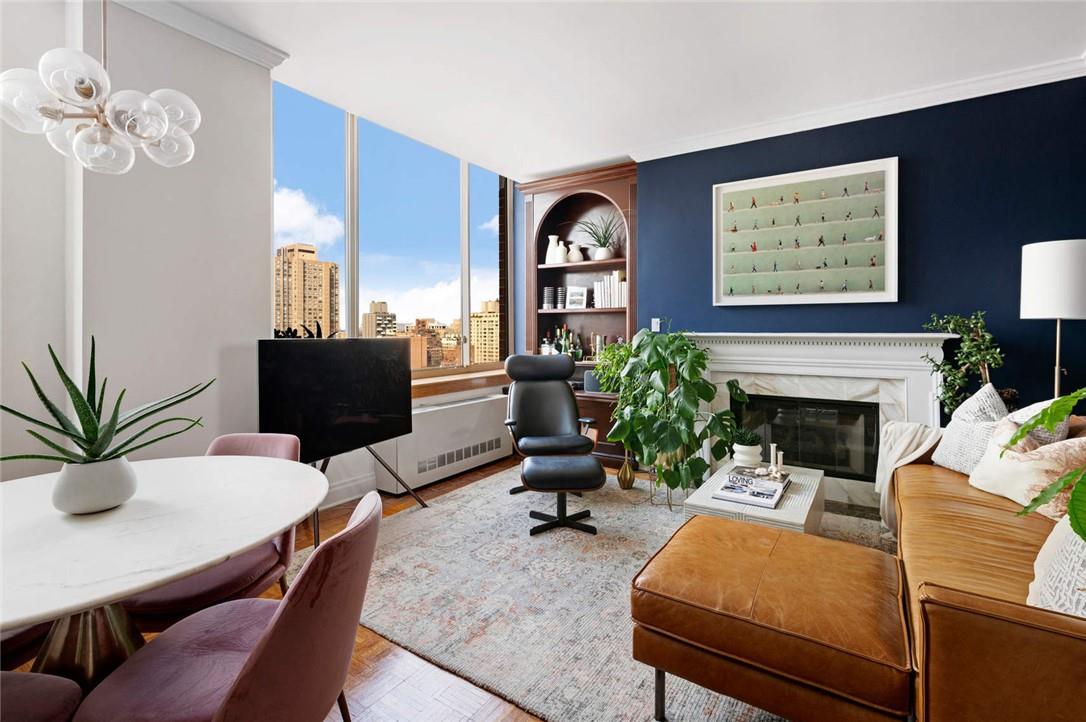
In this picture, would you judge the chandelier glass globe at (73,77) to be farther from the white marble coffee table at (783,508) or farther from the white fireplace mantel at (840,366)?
the white fireplace mantel at (840,366)

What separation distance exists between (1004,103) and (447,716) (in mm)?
4280

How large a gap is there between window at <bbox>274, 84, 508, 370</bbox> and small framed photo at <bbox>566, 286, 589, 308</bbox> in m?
0.78

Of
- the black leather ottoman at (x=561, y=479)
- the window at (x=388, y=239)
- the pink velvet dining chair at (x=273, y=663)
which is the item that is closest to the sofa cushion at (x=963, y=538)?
the pink velvet dining chair at (x=273, y=663)

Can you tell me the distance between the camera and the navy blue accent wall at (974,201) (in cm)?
290

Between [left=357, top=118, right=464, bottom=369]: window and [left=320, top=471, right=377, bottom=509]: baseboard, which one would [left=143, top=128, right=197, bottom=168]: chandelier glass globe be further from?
[left=320, top=471, right=377, bottom=509]: baseboard

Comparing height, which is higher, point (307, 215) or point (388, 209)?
point (388, 209)

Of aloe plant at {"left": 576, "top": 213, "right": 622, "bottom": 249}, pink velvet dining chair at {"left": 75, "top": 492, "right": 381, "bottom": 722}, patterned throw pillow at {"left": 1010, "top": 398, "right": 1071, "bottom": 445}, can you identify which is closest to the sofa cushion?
patterned throw pillow at {"left": 1010, "top": 398, "right": 1071, "bottom": 445}

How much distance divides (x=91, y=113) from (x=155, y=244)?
1.02 m

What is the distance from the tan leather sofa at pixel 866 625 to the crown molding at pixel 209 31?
308 centimetres

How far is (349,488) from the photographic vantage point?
3.58 metres

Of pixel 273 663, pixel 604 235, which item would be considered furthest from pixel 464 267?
pixel 273 663

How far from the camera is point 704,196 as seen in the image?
3971 millimetres

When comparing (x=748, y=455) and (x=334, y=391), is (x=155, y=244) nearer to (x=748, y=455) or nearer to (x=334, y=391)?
(x=334, y=391)

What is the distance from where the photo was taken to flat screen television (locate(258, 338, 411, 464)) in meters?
2.64
